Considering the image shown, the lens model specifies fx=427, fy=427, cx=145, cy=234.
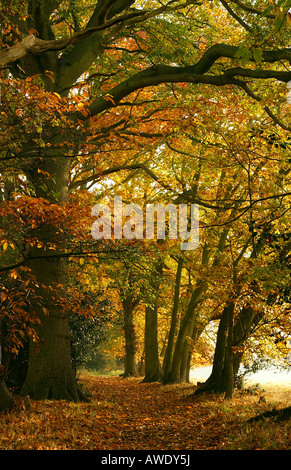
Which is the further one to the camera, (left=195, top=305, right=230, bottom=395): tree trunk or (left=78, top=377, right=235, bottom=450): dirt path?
(left=195, top=305, right=230, bottom=395): tree trunk

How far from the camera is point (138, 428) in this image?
9430 millimetres

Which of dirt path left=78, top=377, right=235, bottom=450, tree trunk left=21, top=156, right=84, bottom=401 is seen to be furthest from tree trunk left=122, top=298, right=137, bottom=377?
tree trunk left=21, top=156, right=84, bottom=401

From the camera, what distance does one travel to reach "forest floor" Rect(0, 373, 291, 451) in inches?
270

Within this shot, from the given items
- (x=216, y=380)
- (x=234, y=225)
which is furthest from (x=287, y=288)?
(x=216, y=380)

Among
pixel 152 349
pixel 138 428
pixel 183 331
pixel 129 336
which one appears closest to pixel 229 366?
pixel 138 428

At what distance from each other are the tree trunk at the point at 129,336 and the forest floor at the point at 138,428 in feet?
50.0

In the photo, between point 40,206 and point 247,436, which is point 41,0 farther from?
point 247,436

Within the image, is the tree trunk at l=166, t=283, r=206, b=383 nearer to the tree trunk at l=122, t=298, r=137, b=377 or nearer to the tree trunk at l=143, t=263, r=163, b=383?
the tree trunk at l=143, t=263, r=163, b=383

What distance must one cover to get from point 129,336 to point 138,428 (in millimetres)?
19303

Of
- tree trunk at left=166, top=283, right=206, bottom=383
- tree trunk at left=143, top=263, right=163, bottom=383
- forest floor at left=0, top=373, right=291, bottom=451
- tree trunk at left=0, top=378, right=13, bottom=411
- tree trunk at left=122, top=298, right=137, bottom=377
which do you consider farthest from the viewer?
tree trunk at left=122, top=298, right=137, bottom=377

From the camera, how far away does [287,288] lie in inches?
306

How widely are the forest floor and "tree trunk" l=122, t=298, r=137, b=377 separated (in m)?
15.3

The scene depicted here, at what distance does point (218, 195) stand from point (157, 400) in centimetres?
759

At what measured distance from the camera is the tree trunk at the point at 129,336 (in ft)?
91.4
